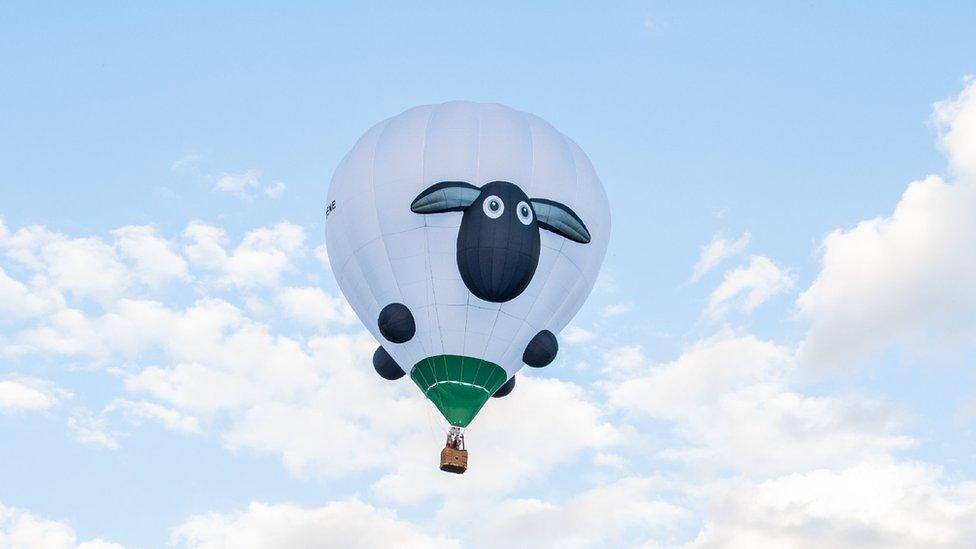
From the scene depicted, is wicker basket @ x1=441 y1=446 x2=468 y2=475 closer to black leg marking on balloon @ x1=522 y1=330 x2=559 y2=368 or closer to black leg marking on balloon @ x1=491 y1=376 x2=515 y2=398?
black leg marking on balloon @ x1=522 y1=330 x2=559 y2=368

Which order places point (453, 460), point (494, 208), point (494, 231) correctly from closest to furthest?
point (494, 231) < point (494, 208) < point (453, 460)

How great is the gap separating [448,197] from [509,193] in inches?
49.7

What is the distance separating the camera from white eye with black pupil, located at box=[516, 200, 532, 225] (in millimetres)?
32562

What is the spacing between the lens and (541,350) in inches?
1336

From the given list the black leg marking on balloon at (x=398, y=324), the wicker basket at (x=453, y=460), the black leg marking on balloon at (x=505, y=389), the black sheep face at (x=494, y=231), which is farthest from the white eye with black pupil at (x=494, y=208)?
the wicker basket at (x=453, y=460)

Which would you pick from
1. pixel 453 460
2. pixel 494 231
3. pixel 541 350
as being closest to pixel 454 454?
pixel 453 460

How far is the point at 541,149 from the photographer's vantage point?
34.1 meters

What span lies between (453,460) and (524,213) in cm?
533

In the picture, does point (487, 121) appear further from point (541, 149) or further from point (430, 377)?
point (430, 377)

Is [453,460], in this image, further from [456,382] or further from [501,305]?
[501,305]

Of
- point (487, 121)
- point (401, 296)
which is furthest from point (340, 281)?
point (487, 121)

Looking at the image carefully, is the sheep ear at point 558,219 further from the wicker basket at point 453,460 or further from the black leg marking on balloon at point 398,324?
the wicker basket at point 453,460

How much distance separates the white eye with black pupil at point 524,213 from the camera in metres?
32.6

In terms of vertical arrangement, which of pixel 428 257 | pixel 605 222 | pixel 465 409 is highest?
pixel 605 222
